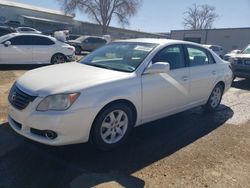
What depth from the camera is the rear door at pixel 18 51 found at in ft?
34.7

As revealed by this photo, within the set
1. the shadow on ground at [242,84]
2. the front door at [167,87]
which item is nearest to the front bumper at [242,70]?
the shadow on ground at [242,84]

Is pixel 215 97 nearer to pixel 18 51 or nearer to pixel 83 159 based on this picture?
pixel 83 159

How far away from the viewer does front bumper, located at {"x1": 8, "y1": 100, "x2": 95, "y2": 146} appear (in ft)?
11.1

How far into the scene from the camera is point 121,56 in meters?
4.70

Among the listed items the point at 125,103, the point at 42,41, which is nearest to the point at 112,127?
the point at 125,103

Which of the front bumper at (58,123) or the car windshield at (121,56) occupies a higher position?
the car windshield at (121,56)

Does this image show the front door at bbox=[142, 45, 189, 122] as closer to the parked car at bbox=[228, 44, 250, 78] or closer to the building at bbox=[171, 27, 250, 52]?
the parked car at bbox=[228, 44, 250, 78]

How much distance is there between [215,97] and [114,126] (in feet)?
10.1

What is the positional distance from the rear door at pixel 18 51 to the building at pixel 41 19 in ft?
104

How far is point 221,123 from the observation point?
5531mm

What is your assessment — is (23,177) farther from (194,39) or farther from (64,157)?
(194,39)

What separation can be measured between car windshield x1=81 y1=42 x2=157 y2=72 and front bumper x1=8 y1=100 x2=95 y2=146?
1.11 metres

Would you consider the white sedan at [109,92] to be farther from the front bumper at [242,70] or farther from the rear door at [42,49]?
the rear door at [42,49]

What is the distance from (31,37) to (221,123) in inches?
331
